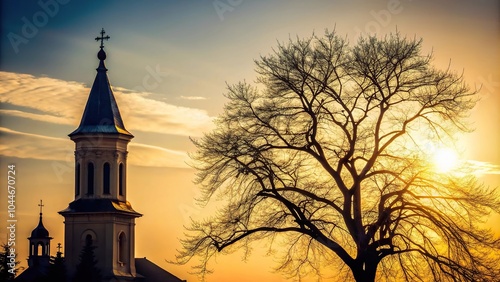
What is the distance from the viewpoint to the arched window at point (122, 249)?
82125 mm

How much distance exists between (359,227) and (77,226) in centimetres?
4845

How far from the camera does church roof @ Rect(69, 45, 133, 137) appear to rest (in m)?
80.5

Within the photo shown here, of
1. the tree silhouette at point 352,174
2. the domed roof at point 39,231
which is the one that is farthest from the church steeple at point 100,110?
the tree silhouette at point 352,174

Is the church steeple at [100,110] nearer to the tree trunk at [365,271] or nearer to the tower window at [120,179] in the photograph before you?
the tower window at [120,179]

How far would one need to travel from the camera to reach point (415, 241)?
3472cm

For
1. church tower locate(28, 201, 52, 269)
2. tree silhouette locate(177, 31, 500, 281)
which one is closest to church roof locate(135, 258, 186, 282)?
church tower locate(28, 201, 52, 269)

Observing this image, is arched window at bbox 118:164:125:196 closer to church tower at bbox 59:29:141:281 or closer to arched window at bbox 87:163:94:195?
church tower at bbox 59:29:141:281

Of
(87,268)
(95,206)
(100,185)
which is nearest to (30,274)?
(95,206)

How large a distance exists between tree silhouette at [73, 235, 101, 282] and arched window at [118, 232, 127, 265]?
613 cm

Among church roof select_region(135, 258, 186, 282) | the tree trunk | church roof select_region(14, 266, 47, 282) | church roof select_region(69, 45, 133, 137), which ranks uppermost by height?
church roof select_region(69, 45, 133, 137)

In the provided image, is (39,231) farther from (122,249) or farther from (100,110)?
(100,110)

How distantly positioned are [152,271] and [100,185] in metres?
19.2

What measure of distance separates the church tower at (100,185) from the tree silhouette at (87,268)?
14.0 ft

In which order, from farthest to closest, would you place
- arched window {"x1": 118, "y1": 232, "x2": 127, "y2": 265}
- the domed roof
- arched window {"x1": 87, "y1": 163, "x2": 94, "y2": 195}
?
the domed roof < arched window {"x1": 118, "y1": 232, "x2": 127, "y2": 265} < arched window {"x1": 87, "y1": 163, "x2": 94, "y2": 195}
